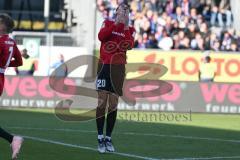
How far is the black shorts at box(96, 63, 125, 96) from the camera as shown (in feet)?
42.0

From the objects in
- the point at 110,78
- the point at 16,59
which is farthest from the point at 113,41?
the point at 16,59

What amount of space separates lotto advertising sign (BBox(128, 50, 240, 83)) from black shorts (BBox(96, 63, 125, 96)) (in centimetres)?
1614

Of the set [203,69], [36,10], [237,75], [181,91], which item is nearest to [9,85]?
[181,91]

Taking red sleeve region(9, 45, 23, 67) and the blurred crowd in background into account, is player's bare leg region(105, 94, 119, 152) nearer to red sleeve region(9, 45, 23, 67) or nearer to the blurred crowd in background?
red sleeve region(9, 45, 23, 67)

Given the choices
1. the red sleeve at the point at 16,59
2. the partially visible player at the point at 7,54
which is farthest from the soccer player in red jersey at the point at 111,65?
the partially visible player at the point at 7,54

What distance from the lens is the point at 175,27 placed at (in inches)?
1202

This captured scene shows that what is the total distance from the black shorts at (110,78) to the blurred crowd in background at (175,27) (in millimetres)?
16550

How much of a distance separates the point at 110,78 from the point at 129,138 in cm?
264

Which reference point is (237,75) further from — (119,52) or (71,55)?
(119,52)

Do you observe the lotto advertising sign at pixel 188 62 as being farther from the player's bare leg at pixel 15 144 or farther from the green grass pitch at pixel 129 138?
the player's bare leg at pixel 15 144

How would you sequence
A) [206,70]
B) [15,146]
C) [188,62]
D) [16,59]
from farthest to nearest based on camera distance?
[188,62] < [206,70] < [16,59] < [15,146]

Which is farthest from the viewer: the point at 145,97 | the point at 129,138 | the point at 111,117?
the point at 145,97

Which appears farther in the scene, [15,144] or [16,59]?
[16,59]

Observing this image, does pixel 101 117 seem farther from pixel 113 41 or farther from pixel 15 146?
pixel 15 146
